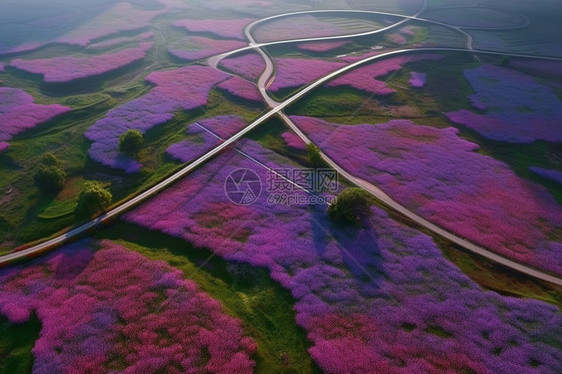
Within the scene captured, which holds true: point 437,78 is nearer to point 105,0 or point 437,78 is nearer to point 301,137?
point 301,137

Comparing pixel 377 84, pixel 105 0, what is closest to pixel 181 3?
pixel 105 0

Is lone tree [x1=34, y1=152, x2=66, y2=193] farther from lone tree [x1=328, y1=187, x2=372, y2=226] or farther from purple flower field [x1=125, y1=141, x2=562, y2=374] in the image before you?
lone tree [x1=328, y1=187, x2=372, y2=226]

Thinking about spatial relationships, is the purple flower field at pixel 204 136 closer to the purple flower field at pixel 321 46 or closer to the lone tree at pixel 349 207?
the lone tree at pixel 349 207

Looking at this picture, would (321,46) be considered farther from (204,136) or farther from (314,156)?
(314,156)

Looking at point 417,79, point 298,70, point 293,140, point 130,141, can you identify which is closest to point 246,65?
point 298,70

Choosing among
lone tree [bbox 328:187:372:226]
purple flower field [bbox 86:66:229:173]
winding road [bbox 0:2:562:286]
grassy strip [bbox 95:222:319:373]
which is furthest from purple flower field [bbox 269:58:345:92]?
grassy strip [bbox 95:222:319:373]

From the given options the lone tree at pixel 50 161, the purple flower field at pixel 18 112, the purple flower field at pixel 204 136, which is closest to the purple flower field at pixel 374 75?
the purple flower field at pixel 204 136
